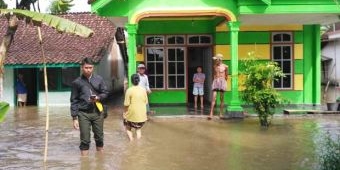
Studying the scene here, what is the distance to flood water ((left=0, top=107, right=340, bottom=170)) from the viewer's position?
29.0 feet

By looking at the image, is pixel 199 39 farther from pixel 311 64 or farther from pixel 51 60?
pixel 51 60

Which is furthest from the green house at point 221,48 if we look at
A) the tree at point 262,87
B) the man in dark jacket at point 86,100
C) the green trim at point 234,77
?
the man in dark jacket at point 86,100

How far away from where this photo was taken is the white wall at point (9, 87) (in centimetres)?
2311

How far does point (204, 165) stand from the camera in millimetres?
8695

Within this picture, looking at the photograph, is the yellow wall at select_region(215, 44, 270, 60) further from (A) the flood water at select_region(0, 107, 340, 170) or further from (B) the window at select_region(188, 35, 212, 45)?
(A) the flood water at select_region(0, 107, 340, 170)

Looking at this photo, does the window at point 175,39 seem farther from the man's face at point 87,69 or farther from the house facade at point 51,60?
the man's face at point 87,69

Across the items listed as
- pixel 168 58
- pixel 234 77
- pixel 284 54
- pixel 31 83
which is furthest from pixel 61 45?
pixel 234 77

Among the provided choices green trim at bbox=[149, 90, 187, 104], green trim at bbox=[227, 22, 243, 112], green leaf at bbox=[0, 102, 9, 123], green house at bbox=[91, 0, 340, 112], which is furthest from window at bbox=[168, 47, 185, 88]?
green leaf at bbox=[0, 102, 9, 123]

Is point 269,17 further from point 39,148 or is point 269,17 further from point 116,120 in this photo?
point 39,148

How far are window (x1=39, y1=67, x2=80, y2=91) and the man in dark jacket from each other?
1440 cm

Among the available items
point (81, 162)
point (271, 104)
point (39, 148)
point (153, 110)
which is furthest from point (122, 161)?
point (153, 110)

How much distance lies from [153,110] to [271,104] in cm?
525

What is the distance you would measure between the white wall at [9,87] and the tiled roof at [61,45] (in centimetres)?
90

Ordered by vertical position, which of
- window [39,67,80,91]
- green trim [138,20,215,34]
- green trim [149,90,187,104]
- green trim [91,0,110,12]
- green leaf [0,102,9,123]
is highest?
green trim [91,0,110,12]
